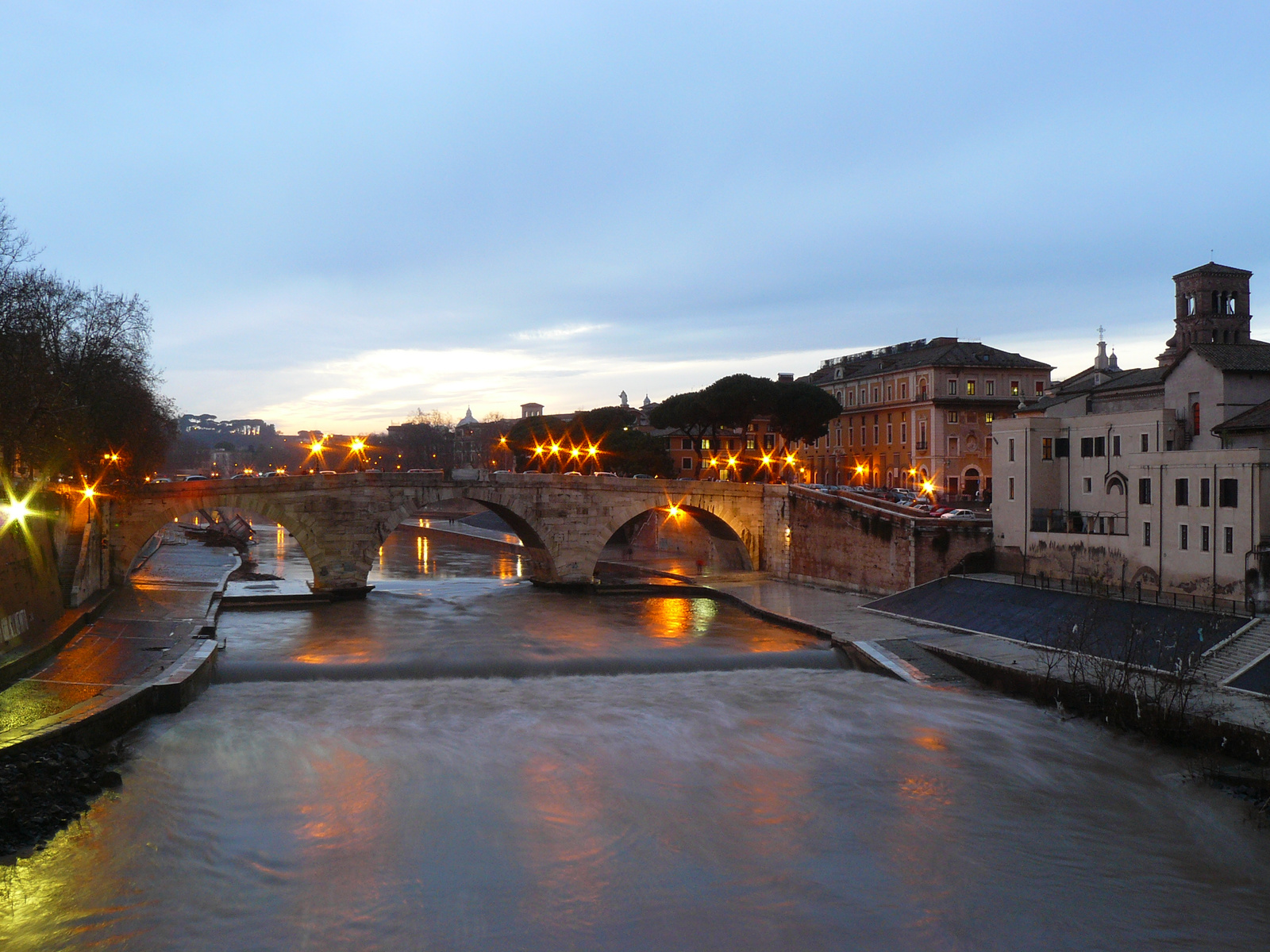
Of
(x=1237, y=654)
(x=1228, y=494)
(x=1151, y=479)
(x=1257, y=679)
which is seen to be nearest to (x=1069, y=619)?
(x=1237, y=654)

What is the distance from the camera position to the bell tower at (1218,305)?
36.4m

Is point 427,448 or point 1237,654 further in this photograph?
point 427,448

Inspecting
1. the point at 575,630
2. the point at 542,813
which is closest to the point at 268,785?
the point at 542,813

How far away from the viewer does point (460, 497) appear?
36344mm

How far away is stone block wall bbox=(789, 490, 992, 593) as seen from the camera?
3072 cm

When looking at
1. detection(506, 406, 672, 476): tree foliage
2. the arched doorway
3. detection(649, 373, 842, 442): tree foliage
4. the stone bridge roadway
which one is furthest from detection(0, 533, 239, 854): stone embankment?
the arched doorway

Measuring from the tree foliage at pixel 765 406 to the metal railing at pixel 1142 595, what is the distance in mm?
25821

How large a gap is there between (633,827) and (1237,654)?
43.1ft

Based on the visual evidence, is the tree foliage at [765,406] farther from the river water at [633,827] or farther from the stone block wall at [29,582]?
the stone block wall at [29,582]

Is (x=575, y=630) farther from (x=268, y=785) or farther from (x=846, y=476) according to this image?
(x=846, y=476)

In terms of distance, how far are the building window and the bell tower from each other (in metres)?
15.3

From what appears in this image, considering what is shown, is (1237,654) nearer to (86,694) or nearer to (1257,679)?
(1257,679)

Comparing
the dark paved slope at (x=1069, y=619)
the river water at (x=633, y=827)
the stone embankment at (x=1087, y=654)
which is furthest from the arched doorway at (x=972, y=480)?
the river water at (x=633, y=827)

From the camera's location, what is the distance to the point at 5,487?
2233cm
